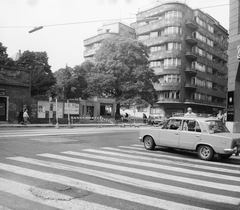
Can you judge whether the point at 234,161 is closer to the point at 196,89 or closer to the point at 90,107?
the point at 90,107

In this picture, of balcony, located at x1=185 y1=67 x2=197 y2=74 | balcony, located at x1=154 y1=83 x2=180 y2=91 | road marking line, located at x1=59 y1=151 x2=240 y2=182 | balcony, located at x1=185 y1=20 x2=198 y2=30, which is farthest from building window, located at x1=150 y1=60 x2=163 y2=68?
road marking line, located at x1=59 y1=151 x2=240 y2=182

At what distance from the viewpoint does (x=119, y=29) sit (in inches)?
2420

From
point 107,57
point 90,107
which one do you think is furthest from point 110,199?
point 107,57

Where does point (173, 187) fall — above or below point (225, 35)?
below

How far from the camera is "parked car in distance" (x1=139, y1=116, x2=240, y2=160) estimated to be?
29.0ft

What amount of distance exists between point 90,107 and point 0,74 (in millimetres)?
13298

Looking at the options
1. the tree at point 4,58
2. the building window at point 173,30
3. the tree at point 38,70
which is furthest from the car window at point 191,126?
the building window at point 173,30

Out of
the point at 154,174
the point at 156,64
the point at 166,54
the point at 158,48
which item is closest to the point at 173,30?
the point at 158,48

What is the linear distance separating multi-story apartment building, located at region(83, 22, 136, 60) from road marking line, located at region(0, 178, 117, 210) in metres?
54.5

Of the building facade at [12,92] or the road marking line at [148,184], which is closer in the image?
the road marking line at [148,184]

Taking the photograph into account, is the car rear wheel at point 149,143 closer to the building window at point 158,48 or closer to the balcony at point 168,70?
the balcony at point 168,70

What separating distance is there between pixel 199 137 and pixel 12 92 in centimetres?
2421

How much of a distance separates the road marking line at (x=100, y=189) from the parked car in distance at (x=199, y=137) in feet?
15.8

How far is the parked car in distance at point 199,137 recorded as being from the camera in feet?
29.0
